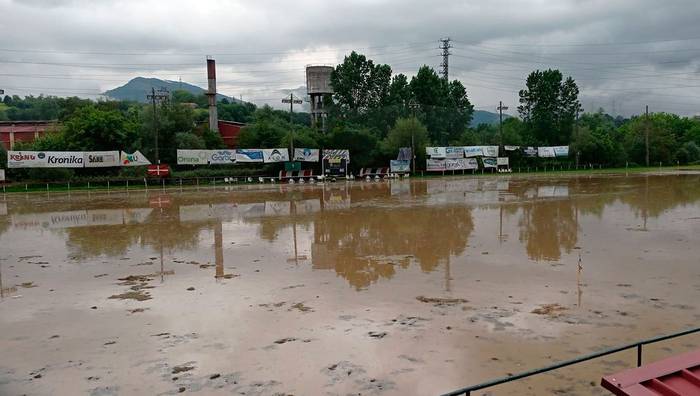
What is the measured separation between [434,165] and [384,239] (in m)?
48.5

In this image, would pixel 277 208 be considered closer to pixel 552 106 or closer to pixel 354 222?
pixel 354 222

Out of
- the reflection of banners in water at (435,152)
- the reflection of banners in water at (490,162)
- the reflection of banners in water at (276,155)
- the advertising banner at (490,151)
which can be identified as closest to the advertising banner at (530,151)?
the advertising banner at (490,151)

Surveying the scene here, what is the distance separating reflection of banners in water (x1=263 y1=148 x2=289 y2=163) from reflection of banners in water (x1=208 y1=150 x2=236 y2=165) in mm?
3265

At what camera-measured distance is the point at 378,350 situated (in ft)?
26.3

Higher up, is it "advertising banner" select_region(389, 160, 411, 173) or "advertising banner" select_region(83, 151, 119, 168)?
"advertising banner" select_region(83, 151, 119, 168)

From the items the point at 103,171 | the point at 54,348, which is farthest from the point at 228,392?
the point at 103,171

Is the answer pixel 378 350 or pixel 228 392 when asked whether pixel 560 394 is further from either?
pixel 228 392

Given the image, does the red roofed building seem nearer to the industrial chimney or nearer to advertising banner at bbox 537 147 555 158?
the industrial chimney

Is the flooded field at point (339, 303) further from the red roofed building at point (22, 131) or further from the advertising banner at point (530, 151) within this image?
the red roofed building at point (22, 131)

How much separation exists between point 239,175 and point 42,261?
41.2 m

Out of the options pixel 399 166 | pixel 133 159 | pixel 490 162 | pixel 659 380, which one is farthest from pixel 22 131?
pixel 659 380

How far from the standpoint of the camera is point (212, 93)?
73.0m

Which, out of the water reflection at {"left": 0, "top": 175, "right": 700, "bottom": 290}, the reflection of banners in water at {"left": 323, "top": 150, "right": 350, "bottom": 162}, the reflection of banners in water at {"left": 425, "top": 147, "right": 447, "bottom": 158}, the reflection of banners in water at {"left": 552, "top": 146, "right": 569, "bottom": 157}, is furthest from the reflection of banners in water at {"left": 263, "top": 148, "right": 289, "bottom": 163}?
the reflection of banners in water at {"left": 552, "top": 146, "right": 569, "bottom": 157}

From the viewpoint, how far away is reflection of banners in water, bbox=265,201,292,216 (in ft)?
87.8
